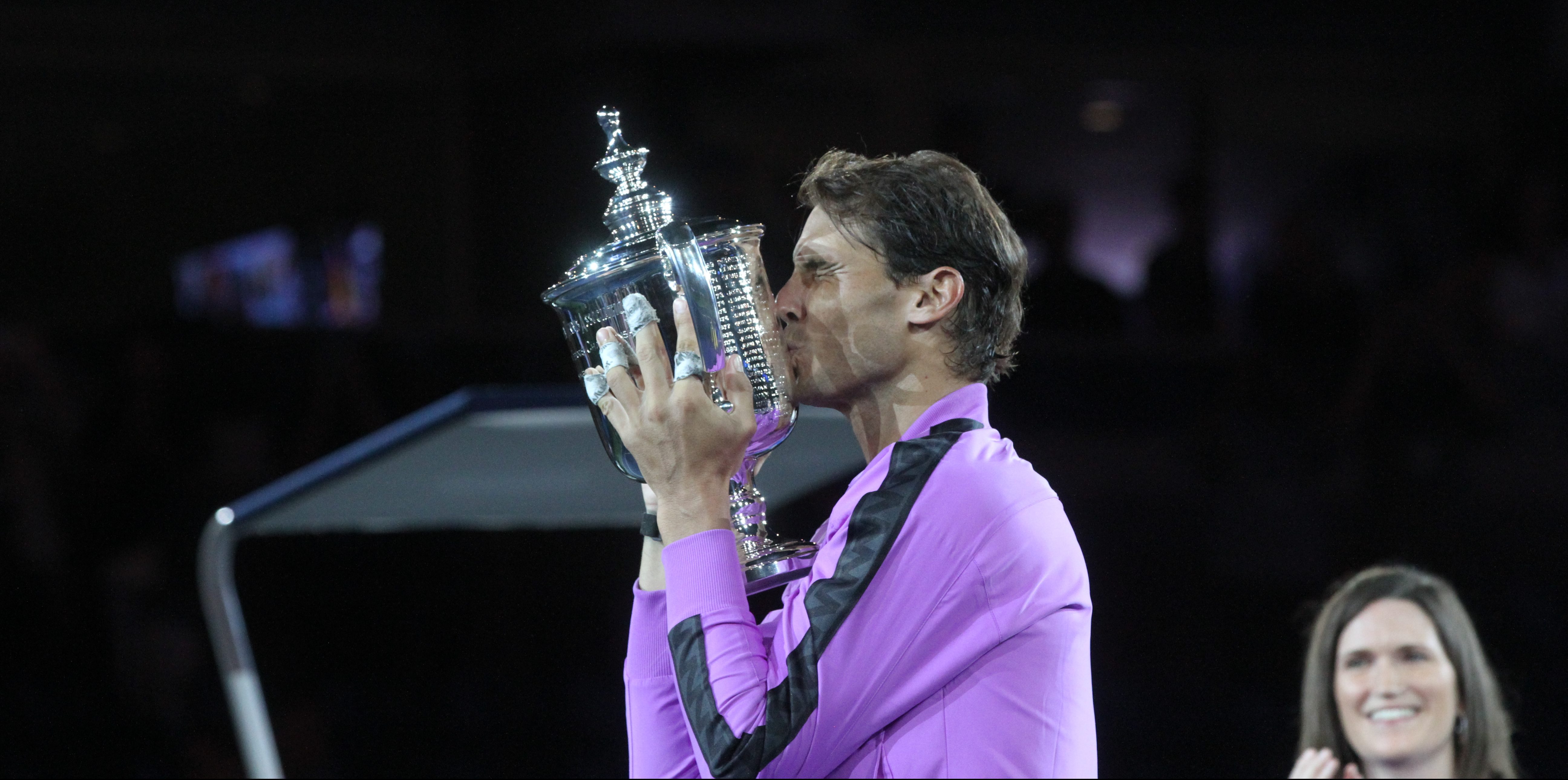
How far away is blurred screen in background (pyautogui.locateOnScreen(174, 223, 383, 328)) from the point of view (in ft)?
14.6

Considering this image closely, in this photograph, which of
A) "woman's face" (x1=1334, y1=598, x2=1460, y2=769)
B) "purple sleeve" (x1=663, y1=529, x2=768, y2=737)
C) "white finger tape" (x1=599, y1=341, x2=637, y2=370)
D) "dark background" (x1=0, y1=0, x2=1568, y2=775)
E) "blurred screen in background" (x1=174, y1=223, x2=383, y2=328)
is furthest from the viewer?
"blurred screen in background" (x1=174, y1=223, x2=383, y2=328)

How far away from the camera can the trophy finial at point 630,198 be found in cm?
157

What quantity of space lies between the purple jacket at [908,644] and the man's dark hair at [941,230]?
0.17 m

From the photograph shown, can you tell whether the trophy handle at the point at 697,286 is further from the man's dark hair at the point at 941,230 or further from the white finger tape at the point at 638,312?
the man's dark hair at the point at 941,230

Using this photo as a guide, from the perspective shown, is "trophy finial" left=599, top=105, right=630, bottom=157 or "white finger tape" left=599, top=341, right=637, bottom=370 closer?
"white finger tape" left=599, top=341, right=637, bottom=370

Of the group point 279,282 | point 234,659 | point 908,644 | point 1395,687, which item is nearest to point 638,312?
point 908,644

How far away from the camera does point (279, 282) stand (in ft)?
14.8

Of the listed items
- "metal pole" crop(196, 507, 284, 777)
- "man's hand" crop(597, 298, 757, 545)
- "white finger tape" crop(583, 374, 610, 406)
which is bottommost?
"metal pole" crop(196, 507, 284, 777)

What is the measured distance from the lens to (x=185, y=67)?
4527 mm

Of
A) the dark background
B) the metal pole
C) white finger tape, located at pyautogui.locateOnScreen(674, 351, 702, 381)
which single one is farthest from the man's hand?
the dark background

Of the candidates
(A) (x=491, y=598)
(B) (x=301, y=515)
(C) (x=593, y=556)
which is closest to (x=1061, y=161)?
(C) (x=593, y=556)

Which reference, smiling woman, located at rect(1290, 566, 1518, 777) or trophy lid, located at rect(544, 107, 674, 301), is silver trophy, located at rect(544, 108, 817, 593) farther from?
smiling woman, located at rect(1290, 566, 1518, 777)

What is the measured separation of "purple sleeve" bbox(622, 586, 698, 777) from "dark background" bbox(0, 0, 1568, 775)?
2.53 m

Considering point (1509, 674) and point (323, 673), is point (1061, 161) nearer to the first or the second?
point (1509, 674)
